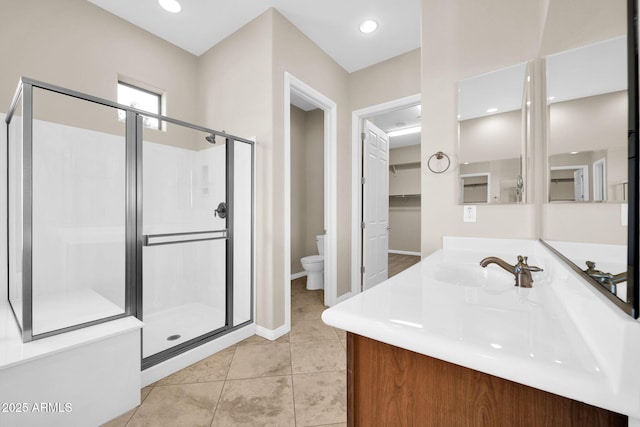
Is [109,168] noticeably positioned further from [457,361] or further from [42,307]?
[457,361]

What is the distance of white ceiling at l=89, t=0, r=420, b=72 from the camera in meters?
2.20

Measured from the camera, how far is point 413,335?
1.81 feet

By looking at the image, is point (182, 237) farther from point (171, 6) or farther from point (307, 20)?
point (307, 20)

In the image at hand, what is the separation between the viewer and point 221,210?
2262 millimetres

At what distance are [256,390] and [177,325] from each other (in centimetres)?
92

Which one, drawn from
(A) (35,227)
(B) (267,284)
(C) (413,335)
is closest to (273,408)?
(B) (267,284)

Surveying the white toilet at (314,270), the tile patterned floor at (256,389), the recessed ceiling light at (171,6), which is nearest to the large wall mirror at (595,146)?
the tile patterned floor at (256,389)

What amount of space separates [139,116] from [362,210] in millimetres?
2290

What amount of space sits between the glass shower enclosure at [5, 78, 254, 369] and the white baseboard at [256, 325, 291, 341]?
16 cm

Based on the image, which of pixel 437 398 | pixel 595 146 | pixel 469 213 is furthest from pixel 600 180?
pixel 469 213

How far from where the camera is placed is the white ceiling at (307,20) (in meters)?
2.20

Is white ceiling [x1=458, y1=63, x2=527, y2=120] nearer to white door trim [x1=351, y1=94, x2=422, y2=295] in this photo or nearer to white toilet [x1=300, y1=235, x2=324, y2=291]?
white door trim [x1=351, y1=94, x2=422, y2=295]

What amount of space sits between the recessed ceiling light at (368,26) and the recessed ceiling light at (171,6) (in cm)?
161

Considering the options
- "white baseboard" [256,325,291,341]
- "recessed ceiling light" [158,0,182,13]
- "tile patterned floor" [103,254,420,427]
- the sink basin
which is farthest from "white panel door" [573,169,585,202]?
"recessed ceiling light" [158,0,182,13]
